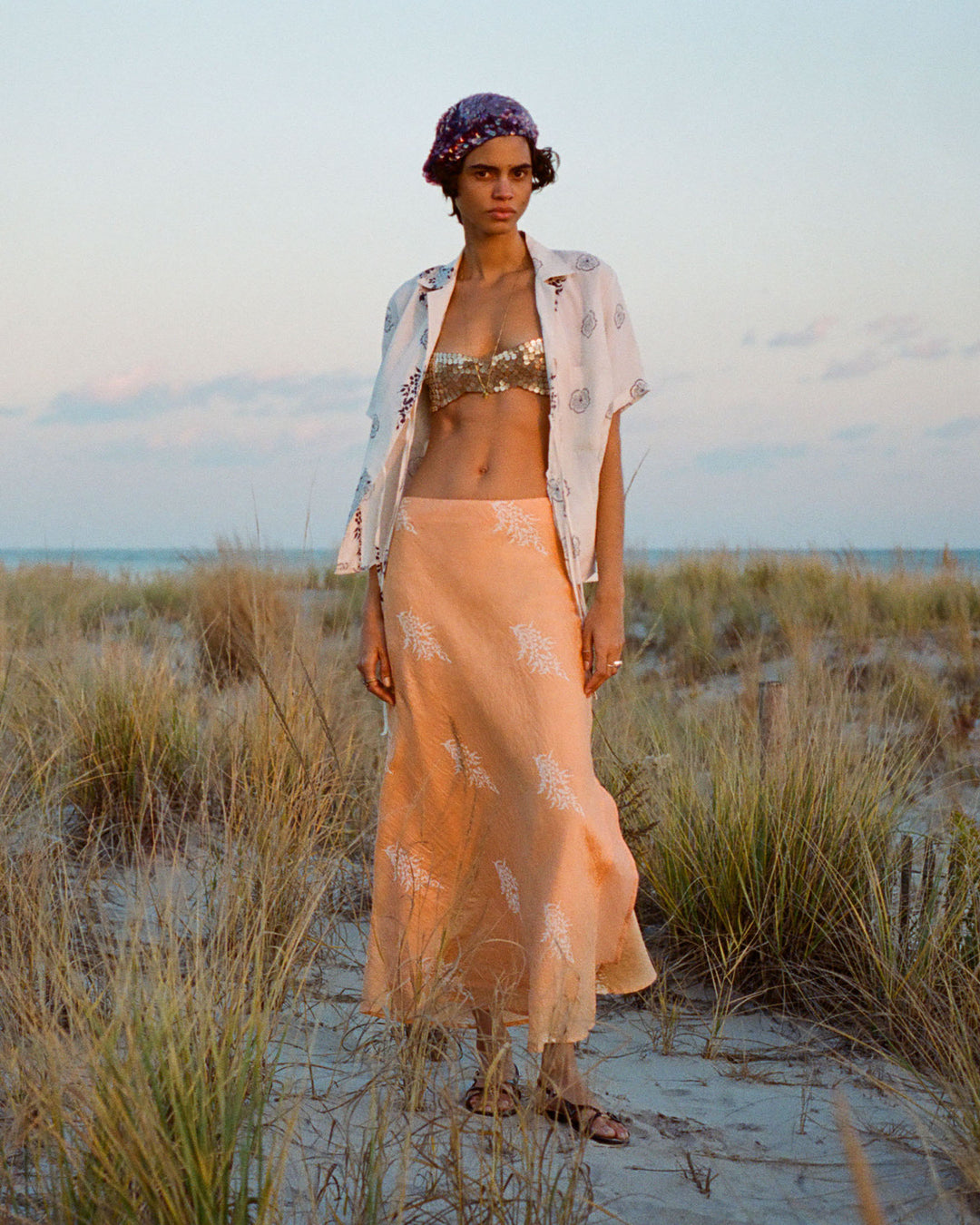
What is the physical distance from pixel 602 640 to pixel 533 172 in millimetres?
1160

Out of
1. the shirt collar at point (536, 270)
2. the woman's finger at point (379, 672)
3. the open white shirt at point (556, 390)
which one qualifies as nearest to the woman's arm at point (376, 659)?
the woman's finger at point (379, 672)

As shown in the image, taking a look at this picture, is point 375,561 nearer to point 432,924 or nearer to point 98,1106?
point 432,924

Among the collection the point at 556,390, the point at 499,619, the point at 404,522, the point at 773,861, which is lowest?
the point at 773,861

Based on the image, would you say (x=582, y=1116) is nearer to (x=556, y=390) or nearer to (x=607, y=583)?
(x=607, y=583)

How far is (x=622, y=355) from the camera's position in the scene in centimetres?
275

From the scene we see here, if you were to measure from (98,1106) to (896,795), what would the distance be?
2668 mm

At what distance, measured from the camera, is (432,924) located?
280cm

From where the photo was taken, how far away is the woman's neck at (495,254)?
2848 mm

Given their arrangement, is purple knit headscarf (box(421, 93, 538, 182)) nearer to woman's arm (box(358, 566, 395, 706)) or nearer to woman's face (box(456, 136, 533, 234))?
woman's face (box(456, 136, 533, 234))

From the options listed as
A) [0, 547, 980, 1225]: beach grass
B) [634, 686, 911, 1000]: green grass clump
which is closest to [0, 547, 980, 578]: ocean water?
[0, 547, 980, 1225]: beach grass

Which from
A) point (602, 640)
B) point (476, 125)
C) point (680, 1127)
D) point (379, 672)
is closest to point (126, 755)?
point (379, 672)

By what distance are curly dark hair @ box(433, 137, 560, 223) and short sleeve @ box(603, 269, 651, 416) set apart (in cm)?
32

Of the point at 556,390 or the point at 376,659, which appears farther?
the point at 376,659

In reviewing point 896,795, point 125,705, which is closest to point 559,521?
point 896,795
